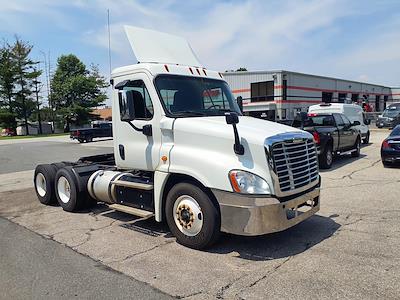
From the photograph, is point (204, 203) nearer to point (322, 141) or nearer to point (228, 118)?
point (228, 118)

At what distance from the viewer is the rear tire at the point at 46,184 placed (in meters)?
8.30

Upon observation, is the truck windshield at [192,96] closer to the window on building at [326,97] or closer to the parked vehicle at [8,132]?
the window on building at [326,97]

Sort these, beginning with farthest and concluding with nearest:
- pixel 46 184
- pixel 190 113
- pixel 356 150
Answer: pixel 356 150 < pixel 46 184 < pixel 190 113

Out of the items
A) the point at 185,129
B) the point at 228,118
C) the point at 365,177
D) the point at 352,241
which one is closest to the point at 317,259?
the point at 352,241

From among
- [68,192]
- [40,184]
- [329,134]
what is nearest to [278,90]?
[329,134]

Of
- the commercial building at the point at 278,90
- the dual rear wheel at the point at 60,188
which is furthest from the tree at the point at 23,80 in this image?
the dual rear wheel at the point at 60,188

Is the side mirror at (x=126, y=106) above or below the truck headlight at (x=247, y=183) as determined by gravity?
above

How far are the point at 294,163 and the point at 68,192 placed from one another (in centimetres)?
484

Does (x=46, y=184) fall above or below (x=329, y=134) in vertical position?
below

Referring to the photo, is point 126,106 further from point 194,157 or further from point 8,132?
point 8,132

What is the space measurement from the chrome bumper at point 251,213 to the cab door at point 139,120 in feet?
4.77

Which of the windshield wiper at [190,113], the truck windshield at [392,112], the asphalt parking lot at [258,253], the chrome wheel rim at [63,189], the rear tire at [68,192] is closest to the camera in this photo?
the asphalt parking lot at [258,253]

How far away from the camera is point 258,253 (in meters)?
5.15

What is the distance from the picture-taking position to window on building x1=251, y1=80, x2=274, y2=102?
39.9 meters
